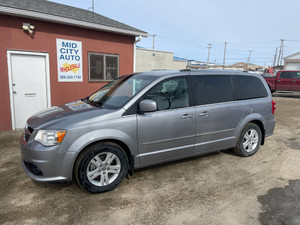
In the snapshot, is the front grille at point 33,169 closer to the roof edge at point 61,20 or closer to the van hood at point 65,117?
the van hood at point 65,117

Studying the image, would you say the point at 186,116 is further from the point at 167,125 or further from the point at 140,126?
the point at 140,126

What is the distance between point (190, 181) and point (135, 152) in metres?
1.04

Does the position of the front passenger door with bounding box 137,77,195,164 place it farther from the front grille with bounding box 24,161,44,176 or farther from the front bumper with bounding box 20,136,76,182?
the front grille with bounding box 24,161,44,176

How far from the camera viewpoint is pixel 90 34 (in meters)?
7.64

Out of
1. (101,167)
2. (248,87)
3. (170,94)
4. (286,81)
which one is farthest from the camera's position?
(286,81)

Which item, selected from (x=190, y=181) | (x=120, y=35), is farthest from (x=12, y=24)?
(x=190, y=181)

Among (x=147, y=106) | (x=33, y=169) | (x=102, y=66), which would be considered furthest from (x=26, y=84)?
(x=147, y=106)

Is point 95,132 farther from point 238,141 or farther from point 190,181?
point 238,141

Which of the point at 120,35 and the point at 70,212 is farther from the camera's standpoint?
the point at 120,35

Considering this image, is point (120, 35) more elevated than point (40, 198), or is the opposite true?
point (120, 35)

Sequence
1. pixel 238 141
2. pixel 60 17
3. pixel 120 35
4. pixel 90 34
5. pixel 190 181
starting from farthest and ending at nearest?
pixel 120 35 < pixel 90 34 < pixel 60 17 < pixel 238 141 < pixel 190 181

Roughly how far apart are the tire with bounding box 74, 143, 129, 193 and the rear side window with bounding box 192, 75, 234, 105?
1.64 meters

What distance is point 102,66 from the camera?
8180mm

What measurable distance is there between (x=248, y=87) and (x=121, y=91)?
2.61m
